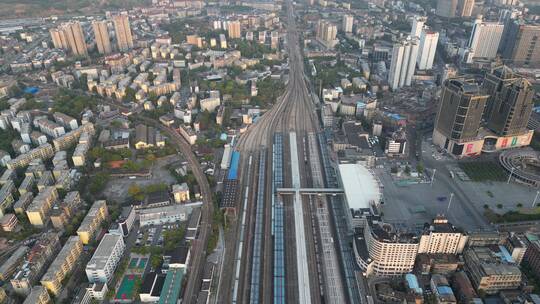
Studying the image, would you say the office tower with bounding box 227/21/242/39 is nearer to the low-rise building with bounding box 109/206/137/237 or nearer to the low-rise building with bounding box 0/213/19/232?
the low-rise building with bounding box 109/206/137/237

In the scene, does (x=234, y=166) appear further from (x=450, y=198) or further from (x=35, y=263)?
(x=450, y=198)

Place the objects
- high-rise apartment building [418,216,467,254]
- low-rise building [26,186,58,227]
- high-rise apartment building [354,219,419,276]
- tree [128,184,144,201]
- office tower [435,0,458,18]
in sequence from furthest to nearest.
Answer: office tower [435,0,458,18] < tree [128,184,144,201] < low-rise building [26,186,58,227] < high-rise apartment building [418,216,467,254] < high-rise apartment building [354,219,419,276]

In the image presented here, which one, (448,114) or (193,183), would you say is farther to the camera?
(448,114)

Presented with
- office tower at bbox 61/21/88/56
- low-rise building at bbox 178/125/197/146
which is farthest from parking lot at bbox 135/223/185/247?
office tower at bbox 61/21/88/56

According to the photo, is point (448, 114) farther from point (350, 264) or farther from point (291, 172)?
point (350, 264)

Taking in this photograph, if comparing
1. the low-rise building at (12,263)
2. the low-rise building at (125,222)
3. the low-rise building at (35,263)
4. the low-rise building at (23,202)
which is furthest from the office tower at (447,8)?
the low-rise building at (12,263)

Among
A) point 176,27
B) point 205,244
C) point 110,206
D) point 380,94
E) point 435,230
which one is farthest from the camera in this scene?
point 176,27

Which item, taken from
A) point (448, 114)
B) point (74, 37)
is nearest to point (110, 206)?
point (448, 114)

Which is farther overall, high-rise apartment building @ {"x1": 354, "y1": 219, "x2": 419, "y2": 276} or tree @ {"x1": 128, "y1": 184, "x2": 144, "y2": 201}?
tree @ {"x1": 128, "y1": 184, "x2": 144, "y2": 201}
